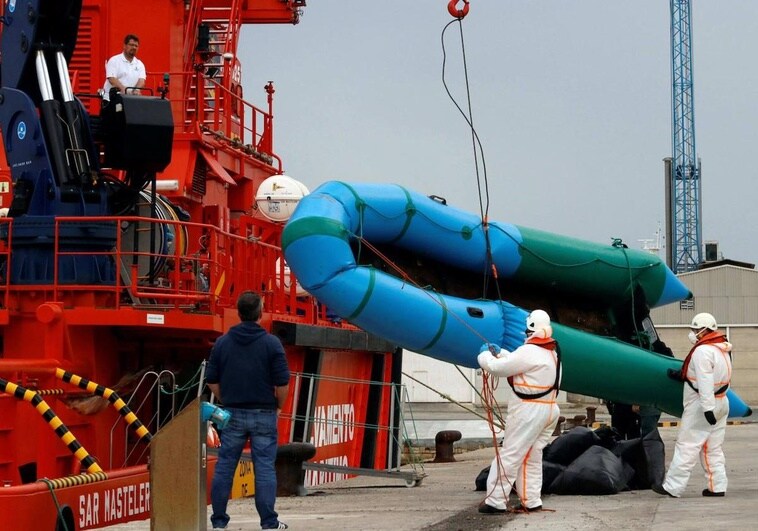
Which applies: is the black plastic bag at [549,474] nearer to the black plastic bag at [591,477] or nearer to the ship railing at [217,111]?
the black plastic bag at [591,477]

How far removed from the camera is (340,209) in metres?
11.5

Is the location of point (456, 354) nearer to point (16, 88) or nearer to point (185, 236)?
point (185, 236)

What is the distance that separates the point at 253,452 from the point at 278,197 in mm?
8470

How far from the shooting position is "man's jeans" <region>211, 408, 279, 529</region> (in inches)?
342

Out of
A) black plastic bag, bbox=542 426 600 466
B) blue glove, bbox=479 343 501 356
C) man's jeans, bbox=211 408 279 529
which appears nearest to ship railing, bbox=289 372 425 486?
black plastic bag, bbox=542 426 600 466

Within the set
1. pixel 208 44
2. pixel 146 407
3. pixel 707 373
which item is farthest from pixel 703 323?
pixel 208 44

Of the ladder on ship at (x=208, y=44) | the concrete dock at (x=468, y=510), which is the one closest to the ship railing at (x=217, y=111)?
the ladder on ship at (x=208, y=44)

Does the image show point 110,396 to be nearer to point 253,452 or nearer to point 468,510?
point 253,452

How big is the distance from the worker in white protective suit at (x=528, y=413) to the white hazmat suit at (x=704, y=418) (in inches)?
65.6

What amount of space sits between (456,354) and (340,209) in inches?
61.6

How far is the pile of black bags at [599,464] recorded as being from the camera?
11344 mm

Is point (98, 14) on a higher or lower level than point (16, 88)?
higher

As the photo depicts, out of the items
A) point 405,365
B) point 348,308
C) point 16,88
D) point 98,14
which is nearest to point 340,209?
point 348,308

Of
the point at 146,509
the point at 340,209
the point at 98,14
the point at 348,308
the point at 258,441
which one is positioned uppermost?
the point at 98,14
